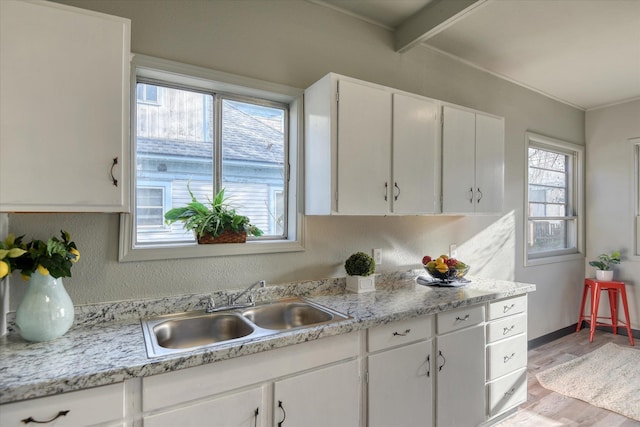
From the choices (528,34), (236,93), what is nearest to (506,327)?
(528,34)

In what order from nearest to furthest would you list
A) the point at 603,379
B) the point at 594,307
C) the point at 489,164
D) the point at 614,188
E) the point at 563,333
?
the point at 489,164, the point at 603,379, the point at 594,307, the point at 563,333, the point at 614,188

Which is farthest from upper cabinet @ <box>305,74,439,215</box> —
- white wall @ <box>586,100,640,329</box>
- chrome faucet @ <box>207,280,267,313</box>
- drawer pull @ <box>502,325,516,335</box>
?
white wall @ <box>586,100,640,329</box>

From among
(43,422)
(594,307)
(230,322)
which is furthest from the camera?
(594,307)

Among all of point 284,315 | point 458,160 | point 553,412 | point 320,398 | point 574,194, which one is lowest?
point 553,412

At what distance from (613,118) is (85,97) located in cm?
532

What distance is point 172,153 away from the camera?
195 centimetres

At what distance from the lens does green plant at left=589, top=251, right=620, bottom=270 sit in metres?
4.00

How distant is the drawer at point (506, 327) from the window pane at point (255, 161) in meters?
1.49

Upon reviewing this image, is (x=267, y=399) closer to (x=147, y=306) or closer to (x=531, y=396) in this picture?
(x=147, y=306)

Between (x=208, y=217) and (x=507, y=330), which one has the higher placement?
(x=208, y=217)

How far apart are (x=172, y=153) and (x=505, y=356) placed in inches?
97.0

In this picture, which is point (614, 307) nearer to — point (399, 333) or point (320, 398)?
point (399, 333)

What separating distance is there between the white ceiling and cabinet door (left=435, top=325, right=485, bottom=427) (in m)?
1.97

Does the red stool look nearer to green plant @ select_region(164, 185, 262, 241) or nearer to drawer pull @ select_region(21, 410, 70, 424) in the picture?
green plant @ select_region(164, 185, 262, 241)
